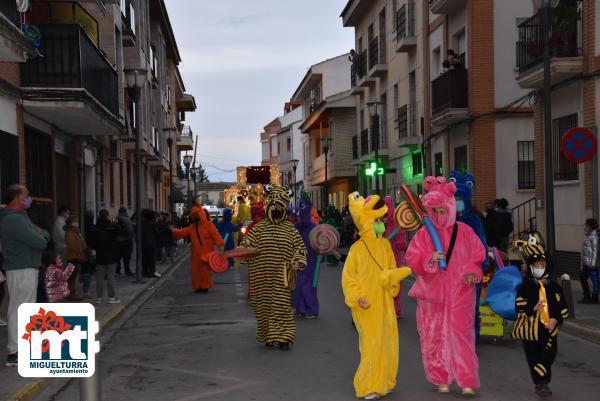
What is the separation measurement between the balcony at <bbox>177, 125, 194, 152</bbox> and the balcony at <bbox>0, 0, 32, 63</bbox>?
47.2 meters

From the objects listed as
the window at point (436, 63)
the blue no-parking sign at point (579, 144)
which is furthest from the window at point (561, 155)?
the window at point (436, 63)

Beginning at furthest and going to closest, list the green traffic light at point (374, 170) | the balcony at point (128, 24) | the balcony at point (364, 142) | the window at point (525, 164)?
the balcony at point (364, 142) → the balcony at point (128, 24) → the green traffic light at point (374, 170) → the window at point (525, 164)

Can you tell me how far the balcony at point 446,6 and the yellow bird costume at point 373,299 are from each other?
17.3 metres

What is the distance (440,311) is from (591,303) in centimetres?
729

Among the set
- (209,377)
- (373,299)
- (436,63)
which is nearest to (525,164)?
(436,63)

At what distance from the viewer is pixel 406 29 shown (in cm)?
2984

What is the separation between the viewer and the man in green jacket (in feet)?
28.2

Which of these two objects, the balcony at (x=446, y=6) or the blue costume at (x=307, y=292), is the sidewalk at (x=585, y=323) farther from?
the balcony at (x=446, y=6)

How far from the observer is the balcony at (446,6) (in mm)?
23625

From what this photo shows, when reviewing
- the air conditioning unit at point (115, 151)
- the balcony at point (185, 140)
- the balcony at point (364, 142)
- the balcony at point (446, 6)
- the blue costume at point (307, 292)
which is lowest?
the blue costume at point (307, 292)

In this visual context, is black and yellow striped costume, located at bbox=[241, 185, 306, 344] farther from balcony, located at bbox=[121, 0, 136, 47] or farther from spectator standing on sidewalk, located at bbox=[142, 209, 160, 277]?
balcony, located at bbox=[121, 0, 136, 47]

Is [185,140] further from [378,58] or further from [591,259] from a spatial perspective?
[591,259]

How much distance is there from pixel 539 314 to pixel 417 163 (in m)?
23.6

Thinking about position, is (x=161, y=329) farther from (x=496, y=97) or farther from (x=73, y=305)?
(x=496, y=97)
